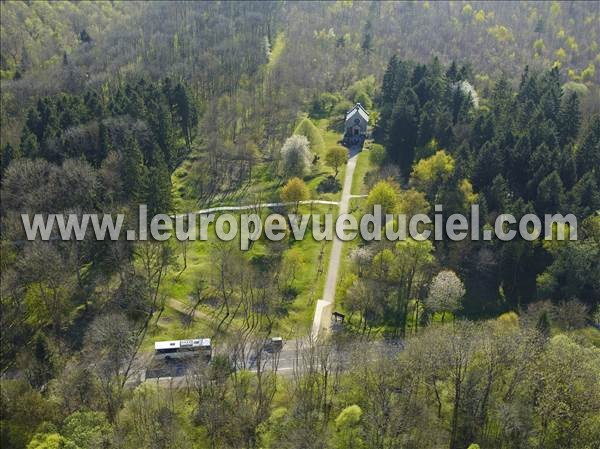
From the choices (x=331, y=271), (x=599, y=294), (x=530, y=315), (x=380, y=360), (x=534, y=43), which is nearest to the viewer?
(x=380, y=360)

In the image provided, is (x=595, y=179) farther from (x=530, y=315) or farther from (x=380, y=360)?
(x=380, y=360)

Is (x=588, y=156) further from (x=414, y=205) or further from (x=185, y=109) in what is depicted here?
(x=185, y=109)

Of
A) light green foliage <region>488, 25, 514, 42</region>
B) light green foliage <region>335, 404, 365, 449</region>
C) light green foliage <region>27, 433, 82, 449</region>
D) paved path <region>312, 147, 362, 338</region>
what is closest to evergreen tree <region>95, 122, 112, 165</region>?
paved path <region>312, 147, 362, 338</region>

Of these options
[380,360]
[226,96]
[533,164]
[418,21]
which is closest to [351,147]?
[226,96]

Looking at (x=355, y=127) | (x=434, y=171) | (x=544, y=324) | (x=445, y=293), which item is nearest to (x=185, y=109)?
(x=355, y=127)

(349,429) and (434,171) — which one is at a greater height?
(434,171)

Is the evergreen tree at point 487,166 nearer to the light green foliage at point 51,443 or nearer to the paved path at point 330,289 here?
the paved path at point 330,289
